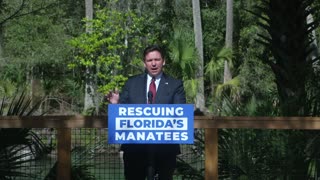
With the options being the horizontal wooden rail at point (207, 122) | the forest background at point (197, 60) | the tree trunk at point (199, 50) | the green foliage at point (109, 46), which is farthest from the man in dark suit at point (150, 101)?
the tree trunk at point (199, 50)

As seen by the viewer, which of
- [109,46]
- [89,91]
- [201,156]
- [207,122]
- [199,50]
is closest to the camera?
[207,122]

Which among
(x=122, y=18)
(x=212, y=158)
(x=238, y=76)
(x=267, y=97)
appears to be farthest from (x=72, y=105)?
(x=212, y=158)

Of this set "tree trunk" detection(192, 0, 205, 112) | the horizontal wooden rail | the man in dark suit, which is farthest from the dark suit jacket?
"tree trunk" detection(192, 0, 205, 112)

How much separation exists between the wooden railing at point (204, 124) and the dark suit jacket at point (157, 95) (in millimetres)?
420

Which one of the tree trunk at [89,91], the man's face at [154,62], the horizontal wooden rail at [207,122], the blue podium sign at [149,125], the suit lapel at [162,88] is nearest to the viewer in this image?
the man's face at [154,62]

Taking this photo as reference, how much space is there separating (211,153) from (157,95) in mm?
909

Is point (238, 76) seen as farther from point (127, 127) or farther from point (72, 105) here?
point (127, 127)

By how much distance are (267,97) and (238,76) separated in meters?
19.1

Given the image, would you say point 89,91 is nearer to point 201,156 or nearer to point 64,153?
point 201,156

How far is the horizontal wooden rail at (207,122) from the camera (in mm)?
6012

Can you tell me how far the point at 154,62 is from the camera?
18.1 ft

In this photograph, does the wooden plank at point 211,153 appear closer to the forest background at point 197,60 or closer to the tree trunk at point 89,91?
the forest background at point 197,60

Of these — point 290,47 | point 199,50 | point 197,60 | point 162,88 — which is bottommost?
point 162,88

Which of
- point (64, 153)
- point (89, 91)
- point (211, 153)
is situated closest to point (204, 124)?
point (211, 153)
